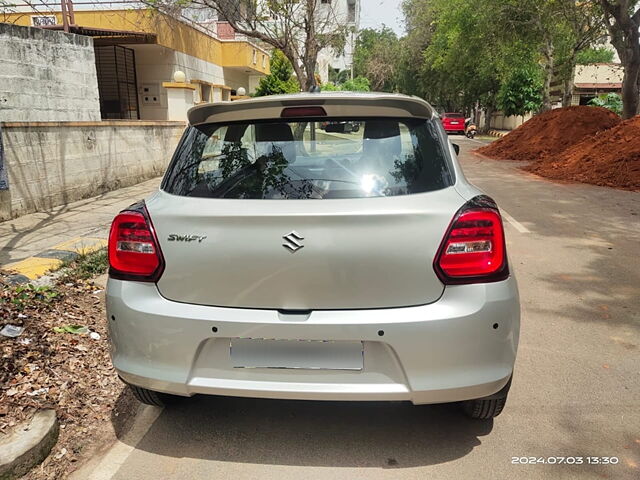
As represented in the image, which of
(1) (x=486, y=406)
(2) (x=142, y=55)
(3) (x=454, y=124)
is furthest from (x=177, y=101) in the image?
(3) (x=454, y=124)

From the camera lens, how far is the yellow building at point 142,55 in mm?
16781

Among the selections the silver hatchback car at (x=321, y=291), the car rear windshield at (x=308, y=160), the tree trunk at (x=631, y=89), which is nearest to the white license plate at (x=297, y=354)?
the silver hatchback car at (x=321, y=291)

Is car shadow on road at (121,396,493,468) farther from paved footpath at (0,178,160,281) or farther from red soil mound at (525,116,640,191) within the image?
red soil mound at (525,116,640,191)

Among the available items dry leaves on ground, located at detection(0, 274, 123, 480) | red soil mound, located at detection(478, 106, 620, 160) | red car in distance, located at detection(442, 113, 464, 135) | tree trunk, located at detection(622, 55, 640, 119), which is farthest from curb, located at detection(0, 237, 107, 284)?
red car in distance, located at detection(442, 113, 464, 135)

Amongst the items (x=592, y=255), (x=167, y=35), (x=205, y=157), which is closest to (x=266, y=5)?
(x=167, y=35)

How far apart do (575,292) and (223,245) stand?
376 cm

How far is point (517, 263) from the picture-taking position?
571 centimetres

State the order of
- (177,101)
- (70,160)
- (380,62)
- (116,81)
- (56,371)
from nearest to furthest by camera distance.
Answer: (56,371), (70,160), (177,101), (116,81), (380,62)

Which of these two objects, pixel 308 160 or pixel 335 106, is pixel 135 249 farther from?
pixel 335 106

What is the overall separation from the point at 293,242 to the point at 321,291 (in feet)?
0.78

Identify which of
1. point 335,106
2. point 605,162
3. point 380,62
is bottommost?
point 605,162

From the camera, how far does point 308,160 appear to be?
269cm

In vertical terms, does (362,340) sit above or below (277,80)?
below

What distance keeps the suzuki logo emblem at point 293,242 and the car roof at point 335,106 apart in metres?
0.74
